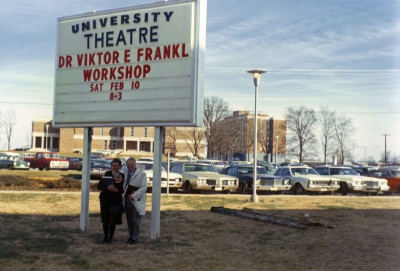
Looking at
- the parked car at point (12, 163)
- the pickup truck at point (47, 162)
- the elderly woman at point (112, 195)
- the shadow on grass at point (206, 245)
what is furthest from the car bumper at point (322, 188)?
the parked car at point (12, 163)

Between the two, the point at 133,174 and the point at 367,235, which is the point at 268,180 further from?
the point at 133,174

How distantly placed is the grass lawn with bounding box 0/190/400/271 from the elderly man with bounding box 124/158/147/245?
1.43ft

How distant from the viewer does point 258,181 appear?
890 inches

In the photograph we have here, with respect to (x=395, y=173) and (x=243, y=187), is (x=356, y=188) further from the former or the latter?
(x=243, y=187)

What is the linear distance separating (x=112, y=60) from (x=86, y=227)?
3.93 m

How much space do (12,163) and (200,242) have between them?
111 ft

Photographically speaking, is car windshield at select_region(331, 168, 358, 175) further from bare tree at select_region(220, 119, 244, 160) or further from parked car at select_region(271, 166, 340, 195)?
bare tree at select_region(220, 119, 244, 160)

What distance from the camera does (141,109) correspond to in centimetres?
1042

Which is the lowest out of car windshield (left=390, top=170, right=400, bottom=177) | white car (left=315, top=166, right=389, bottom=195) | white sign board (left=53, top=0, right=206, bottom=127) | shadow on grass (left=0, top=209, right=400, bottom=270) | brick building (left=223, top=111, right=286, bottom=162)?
shadow on grass (left=0, top=209, right=400, bottom=270)

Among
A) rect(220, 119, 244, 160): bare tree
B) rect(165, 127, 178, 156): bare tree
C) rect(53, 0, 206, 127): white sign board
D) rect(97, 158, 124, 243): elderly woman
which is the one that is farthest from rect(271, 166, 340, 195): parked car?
rect(165, 127, 178, 156): bare tree

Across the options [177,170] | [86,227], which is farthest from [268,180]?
[86,227]

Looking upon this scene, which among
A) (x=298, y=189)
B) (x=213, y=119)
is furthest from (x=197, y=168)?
(x=213, y=119)

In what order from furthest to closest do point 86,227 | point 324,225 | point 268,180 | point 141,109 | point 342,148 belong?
point 342,148
point 268,180
point 324,225
point 86,227
point 141,109

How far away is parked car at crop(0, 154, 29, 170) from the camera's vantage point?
3997cm
